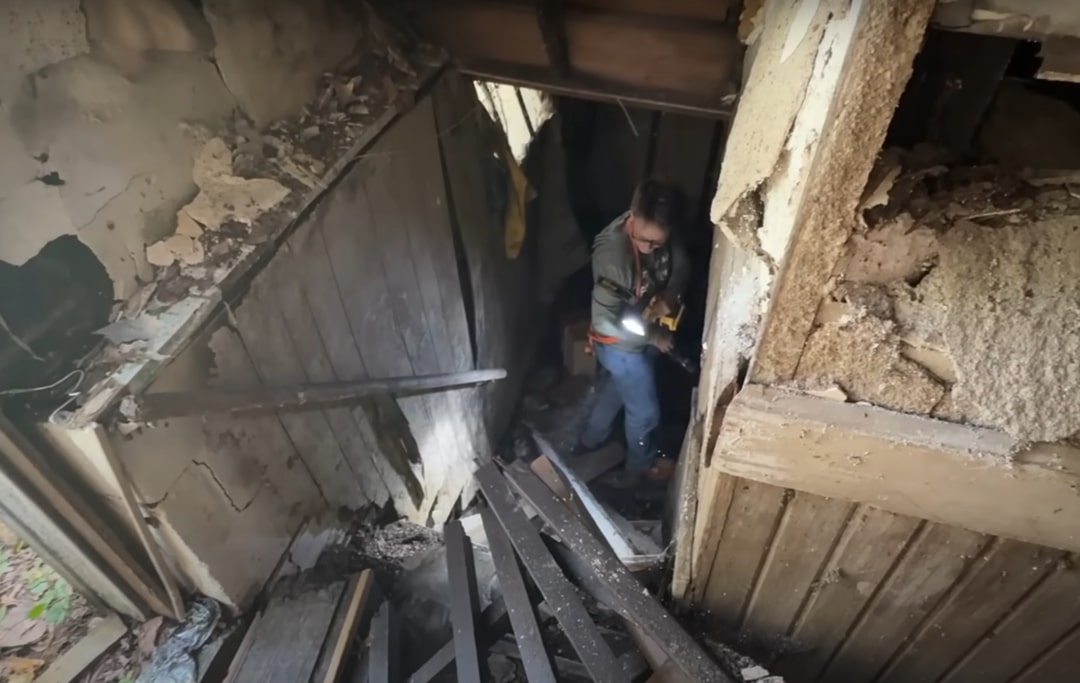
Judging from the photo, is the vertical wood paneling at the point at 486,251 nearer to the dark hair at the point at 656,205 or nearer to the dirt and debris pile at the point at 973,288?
the dark hair at the point at 656,205

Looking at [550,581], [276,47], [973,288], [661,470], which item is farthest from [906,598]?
[661,470]

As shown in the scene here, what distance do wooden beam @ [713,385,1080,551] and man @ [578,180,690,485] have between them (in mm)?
2146

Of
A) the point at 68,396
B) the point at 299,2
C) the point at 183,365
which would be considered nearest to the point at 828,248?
the point at 183,365

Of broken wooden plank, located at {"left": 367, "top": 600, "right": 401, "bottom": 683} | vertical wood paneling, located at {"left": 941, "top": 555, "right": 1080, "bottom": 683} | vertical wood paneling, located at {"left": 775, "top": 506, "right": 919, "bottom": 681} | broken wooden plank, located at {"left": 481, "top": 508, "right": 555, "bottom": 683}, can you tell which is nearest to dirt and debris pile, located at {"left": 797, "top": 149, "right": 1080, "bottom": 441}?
vertical wood paneling, located at {"left": 775, "top": 506, "right": 919, "bottom": 681}

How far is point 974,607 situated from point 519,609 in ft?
4.24

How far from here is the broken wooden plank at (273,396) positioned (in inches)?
64.2

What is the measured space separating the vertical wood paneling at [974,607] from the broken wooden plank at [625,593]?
483 millimetres

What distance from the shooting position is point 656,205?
3.23 metres

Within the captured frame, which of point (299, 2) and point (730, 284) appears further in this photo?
point (299, 2)

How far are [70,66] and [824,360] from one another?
182 cm

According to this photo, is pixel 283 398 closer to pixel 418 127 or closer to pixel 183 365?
pixel 183 365

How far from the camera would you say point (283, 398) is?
6.77ft

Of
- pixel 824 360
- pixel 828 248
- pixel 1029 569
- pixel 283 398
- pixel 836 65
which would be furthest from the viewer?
pixel 283 398

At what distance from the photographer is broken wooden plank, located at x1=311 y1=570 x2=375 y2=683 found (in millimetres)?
2098
